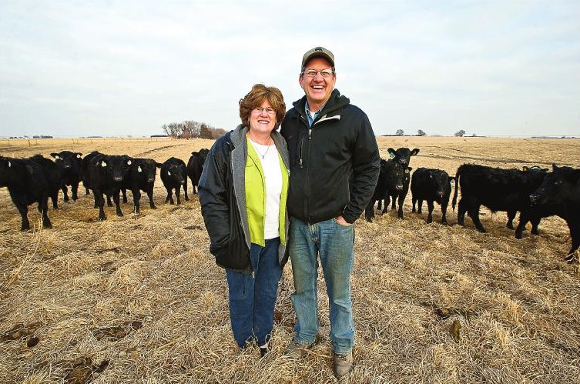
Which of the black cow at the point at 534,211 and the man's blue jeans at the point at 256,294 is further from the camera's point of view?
the black cow at the point at 534,211

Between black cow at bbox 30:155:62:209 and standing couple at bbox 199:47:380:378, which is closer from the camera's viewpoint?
standing couple at bbox 199:47:380:378

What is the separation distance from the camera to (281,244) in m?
2.91

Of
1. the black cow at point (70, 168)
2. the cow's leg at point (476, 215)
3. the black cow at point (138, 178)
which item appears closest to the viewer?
the cow's leg at point (476, 215)

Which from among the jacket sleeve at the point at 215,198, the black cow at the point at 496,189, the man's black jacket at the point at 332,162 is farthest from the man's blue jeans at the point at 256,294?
the black cow at the point at 496,189

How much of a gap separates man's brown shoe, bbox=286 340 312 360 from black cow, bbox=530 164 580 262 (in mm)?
6352

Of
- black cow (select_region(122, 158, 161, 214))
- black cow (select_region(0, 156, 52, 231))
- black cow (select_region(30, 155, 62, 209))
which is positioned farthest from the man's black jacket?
black cow (select_region(30, 155, 62, 209))

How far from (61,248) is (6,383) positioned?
158 inches

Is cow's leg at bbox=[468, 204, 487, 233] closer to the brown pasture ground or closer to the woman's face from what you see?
the brown pasture ground

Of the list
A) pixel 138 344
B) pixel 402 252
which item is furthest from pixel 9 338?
pixel 402 252

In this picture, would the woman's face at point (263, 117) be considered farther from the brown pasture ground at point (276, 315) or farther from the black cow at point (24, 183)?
the black cow at point (24, 183)

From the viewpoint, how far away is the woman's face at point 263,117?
2.64m

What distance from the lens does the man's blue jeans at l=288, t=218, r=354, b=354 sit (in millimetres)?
2756

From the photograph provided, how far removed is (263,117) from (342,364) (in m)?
2.46

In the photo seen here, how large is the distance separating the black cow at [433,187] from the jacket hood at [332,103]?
748 cm
